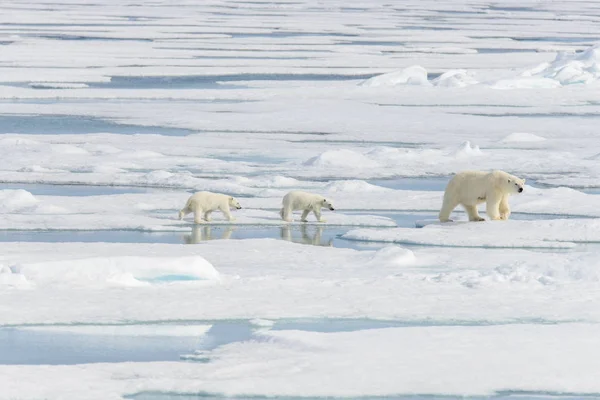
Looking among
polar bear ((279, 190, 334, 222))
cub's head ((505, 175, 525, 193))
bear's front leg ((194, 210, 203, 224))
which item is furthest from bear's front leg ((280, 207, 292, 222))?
cub's head ((505, 175, 525, 193))

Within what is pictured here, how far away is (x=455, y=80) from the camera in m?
19.8

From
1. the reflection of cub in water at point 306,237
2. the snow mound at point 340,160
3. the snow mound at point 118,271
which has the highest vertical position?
the snow mound at point 340,160

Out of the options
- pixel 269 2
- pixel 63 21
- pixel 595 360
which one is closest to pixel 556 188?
pixel 595 360

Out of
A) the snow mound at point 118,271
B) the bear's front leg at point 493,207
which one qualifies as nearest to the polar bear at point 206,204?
the bear's front leg at point 493,207

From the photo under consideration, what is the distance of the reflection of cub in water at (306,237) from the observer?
314 inches

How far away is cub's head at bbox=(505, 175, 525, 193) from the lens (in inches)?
321

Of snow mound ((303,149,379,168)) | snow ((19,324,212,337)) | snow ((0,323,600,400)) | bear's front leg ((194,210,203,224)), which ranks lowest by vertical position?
snow ((0,323,600,400))

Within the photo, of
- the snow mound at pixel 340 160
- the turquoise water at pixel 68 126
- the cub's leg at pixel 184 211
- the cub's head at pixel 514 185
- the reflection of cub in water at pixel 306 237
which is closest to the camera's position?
the reflection of cub in water at pixel 306 237

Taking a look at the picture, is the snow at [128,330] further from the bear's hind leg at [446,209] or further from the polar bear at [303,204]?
the bear's hind leg at [446,209]

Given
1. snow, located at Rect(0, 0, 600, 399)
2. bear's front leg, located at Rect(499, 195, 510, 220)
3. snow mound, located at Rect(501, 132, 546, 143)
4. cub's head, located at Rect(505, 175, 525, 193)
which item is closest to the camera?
snow, located at Rect(0, 0, 600, 399)

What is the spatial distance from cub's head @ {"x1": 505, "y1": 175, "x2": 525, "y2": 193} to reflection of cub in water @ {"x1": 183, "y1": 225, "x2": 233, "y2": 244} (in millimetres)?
1819

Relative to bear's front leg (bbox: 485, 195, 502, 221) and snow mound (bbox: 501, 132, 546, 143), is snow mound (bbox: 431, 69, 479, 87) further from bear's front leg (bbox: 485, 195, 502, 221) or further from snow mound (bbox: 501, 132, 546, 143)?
bear's front leg (bbox: 485, 195, 502, 221)

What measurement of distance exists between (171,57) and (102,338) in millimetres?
20639

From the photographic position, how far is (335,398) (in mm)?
4512
